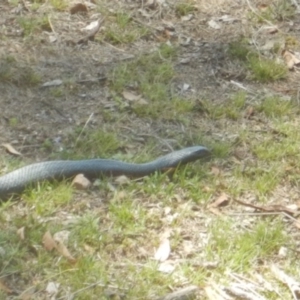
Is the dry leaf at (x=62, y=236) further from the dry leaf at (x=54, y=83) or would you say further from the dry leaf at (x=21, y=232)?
the dry leaf at (x=54, y=83)

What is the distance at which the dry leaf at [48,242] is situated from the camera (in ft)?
12.5

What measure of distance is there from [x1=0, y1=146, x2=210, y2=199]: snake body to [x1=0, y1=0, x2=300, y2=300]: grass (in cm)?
5

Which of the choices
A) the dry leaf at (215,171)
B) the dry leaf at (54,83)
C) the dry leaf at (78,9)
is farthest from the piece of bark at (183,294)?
the dry leaf at (78,9)

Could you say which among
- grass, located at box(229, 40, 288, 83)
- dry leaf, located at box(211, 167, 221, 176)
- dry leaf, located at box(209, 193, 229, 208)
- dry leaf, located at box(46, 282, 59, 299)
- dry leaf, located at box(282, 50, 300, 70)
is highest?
dry leaf, located at box(46, 282, 59, 299)

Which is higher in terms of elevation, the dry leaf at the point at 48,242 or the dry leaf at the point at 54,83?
the dry leaf at the point at 48,242

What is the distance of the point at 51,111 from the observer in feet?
16.0

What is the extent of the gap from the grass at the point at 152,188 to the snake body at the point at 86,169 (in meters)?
0.05

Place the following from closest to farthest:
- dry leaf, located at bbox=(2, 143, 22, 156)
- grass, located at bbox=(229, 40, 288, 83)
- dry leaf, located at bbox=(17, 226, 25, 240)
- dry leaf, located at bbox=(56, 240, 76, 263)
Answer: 1. dry leaf, located at bbox=(56, 240, 76, 263)
2. dry leaf, located at bbox=(17, 226, 25, 240)
3. dry leaf, located at bbox=(2, 143, 22, 156)
4. grass, located at bbox=(229, 40, 288, 83)

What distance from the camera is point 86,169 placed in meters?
4.30

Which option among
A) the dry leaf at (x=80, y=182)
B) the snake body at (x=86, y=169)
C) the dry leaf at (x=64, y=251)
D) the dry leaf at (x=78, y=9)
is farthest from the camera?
the dry leaf at (x=78, y=9)

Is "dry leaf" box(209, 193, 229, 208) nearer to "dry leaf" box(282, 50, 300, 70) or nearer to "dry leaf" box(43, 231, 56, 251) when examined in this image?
"dry leaf" box(43, 231, 56, 251)

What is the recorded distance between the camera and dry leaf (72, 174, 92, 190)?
4.23 meters

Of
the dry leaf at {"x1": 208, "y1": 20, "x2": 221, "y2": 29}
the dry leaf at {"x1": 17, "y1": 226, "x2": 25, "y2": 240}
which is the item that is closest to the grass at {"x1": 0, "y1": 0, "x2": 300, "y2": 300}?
the dry leaf at {"x1": 17, "y1": 226, "x2": 25, "y2": 240}

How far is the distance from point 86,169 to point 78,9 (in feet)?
6.06
